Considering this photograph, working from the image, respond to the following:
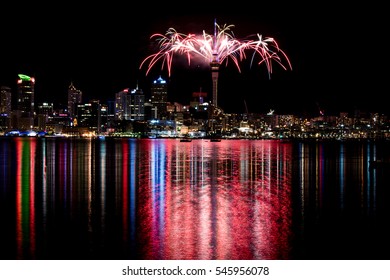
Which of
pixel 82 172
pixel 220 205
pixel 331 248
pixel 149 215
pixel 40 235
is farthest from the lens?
pixel 82 172

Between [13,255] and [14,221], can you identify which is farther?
[14,221]

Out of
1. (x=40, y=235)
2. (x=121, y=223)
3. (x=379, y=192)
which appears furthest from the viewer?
(x=379, y=192)

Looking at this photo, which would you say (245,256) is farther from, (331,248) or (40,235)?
(40,235)

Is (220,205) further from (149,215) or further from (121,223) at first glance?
(121,223)

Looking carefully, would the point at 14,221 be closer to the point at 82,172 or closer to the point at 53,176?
the point at 53,176

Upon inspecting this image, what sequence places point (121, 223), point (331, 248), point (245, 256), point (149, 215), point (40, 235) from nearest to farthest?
point (245, 256)
point (331, 248)
point (40, 235)
point (121, 223)
point (149, 215)

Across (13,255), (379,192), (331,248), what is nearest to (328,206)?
(379,192)

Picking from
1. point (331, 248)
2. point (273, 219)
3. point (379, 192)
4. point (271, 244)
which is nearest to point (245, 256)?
point (271, 244)

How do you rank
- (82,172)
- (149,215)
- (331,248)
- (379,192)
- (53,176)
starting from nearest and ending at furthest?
1. (331,248)
2. (149,215)
3. (379,192)
4. (53,176)
5. (82,172)

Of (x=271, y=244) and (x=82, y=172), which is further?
(x=82, y=172)
